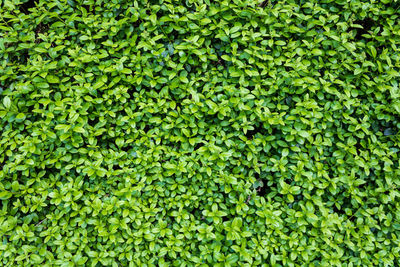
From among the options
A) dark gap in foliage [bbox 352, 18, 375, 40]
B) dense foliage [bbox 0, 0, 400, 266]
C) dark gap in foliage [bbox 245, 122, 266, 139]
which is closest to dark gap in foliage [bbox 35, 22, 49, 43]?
dense foliage [bbox 0, 0, 400, 266]

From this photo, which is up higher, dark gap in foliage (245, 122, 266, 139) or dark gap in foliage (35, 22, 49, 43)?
dark gap in foliage (35, 22, 49, 43)

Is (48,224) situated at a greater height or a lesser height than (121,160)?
lesser

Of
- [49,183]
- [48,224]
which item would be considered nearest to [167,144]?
[49,183]

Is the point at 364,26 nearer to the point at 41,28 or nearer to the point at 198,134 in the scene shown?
the point at 198,134

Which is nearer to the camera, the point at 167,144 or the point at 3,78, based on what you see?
the point at 3,78

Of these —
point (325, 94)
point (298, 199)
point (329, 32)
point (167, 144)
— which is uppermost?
point (329, 32)

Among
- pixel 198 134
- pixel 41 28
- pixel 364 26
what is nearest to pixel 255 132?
pixel 198 134

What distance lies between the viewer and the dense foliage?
259 cm

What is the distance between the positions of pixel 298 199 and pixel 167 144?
1.46 metres

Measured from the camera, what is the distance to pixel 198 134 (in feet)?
9.20

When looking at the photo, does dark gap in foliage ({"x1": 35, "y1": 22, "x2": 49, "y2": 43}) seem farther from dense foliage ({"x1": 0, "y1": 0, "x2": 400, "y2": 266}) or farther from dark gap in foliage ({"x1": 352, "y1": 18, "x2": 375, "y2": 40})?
dark gap in foliage ({"x1": 352, "y1": 18, "x2": 375, "y2": 40})

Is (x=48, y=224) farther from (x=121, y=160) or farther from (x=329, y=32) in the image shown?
(x=329, y=32)

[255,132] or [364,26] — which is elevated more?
[364,26]

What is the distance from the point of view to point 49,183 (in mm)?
2662
